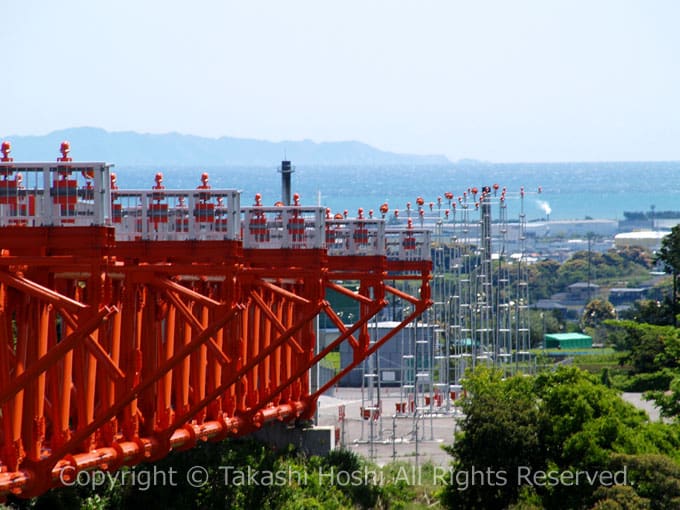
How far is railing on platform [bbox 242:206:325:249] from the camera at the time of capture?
3350cm

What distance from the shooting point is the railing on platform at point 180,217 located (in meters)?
27.5

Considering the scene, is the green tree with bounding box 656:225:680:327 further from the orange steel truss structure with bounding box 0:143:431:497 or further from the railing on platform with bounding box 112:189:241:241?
the railing on platform with bounding box 112:189:241:241

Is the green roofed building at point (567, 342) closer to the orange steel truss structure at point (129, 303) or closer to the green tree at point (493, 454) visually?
the orange steel truss structure at point (129, 303)

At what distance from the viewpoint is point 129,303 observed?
2762 centimetres

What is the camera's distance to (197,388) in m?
32.8

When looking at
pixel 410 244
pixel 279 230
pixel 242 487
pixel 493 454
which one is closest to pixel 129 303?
pixel 279 230

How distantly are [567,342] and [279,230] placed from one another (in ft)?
206

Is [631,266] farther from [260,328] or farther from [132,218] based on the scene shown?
[132,218]

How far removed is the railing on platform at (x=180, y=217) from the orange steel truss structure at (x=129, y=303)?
1.0 inches

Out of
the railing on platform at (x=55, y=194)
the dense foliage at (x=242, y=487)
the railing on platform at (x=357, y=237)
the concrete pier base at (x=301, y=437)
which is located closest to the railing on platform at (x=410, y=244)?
the railing on platform at (x=357, y=237)

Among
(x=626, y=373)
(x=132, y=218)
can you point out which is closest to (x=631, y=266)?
(x=626, y=373)

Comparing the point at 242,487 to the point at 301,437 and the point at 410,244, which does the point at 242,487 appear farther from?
the point at 410,244

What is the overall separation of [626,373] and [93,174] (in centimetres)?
4786

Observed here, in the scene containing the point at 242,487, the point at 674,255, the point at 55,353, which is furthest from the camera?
the point at 674,255
